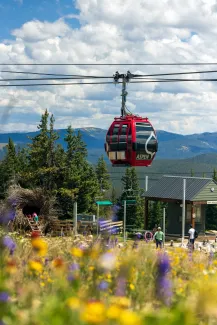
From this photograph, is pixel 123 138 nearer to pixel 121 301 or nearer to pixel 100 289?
pixel 100 289

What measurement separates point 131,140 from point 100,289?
12.6 m

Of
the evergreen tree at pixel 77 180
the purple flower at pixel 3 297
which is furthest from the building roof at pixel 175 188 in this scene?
the purple flower at pixel 3 297

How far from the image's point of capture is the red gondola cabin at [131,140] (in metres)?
17.4

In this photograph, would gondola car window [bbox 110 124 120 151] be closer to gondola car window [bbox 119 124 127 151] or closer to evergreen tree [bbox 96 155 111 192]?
gondola car window [bbox 119 124 127 151]

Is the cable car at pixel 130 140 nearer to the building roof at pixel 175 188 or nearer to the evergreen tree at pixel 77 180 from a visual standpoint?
the building roof at pixel 175 188

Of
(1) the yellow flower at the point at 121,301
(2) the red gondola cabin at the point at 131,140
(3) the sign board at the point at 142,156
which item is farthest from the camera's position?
(3) the sign board at the point at 142,156

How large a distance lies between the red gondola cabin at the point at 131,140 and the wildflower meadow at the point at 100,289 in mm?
9814

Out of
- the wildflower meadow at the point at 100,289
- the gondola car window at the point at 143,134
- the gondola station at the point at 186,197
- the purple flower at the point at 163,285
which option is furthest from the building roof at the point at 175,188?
the purple flower at the point at 163,285

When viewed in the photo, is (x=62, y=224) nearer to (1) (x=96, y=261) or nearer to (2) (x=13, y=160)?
(2) (x=13, y=160)

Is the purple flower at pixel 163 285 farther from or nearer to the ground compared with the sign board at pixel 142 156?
nearer to the ground

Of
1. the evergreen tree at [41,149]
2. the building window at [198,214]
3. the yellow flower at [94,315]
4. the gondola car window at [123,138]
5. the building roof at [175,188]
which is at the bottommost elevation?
the yellow flower at [94,315]

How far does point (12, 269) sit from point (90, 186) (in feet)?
96.4

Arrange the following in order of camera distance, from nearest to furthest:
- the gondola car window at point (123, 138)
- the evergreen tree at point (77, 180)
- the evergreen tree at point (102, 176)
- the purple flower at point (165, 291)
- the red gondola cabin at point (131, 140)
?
1. the purple flower at point (165, 291)
2. the red gondola cabin at point (131, 140)
3. the gondola car window at point (123, 138)
4. the evergreen tree at point (77, 180)
5. the evergreen tree at point (102, 176)

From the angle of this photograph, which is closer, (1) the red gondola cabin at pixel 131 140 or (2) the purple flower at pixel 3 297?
(2) the purple flower at pixel 3 297
